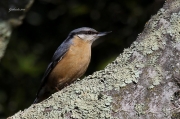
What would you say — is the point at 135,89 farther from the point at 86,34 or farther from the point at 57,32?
the point at 57,32

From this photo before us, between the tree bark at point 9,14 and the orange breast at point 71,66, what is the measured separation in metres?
0.92

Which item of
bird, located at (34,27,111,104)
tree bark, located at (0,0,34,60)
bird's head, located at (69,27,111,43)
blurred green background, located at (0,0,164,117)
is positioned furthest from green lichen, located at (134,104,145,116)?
blurred green background, located at (0,0,164,117)

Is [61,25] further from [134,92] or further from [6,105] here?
[134,92]

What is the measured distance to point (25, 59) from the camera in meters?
5.53

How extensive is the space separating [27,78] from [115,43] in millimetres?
1271

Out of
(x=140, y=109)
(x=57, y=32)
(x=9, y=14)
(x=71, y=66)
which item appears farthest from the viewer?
(x=57, y=32)

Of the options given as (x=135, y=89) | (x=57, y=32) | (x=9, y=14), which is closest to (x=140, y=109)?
(x=135, y=89)

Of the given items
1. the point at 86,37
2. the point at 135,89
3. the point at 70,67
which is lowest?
the point at 135,89

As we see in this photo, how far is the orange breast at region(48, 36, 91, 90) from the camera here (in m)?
4.45

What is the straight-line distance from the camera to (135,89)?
2.13 metres

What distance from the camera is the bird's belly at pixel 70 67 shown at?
14.6 ft

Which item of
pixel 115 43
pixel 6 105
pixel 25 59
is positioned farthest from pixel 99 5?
pixel 6 105

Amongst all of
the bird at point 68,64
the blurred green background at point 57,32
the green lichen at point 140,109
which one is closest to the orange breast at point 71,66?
the bird at point 68,64

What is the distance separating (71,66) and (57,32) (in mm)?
1681
